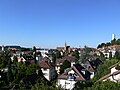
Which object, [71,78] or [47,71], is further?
[47,71]

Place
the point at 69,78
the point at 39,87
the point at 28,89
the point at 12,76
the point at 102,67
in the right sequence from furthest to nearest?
the point at 12,76, the point at 102,67, the point at 69,78, the point at 28,89, the point at 39,87

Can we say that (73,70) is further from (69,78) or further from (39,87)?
(39,87)

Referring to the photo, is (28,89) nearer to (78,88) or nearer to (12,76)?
(78,88)

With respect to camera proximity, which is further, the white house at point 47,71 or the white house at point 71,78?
the white house at point 47,71

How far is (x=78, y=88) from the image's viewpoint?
118 feet

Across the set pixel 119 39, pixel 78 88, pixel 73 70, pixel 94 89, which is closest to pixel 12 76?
pixel 73 70

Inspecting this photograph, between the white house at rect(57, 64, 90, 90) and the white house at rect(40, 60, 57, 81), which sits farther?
the white house at rect(40, 60, 57, 81)

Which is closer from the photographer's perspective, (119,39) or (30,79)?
(30,79)

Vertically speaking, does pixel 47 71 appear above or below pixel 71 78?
below

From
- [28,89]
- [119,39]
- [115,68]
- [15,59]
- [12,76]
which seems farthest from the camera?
[119,39]

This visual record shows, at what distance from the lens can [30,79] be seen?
4072cm

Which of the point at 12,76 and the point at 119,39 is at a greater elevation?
the point at 119,39

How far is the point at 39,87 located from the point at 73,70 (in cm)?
2456

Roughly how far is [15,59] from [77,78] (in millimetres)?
42543
